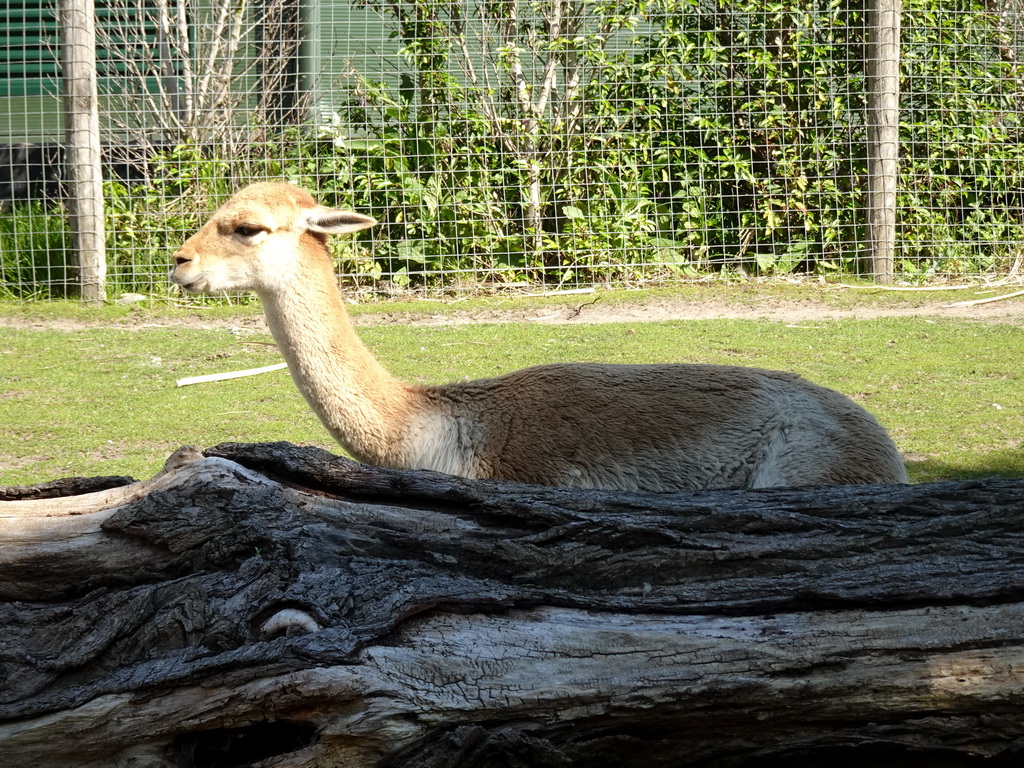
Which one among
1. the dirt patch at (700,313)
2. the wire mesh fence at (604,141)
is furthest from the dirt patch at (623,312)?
the wire mesh fence at (604,141)

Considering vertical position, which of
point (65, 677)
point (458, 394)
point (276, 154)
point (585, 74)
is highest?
point (585, 74)

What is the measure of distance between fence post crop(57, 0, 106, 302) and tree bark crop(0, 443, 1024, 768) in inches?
311

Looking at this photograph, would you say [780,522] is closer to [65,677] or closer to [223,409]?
[65,677]

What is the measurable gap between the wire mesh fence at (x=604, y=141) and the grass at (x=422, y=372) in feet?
4.80

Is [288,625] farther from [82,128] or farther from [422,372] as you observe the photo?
[82,128]

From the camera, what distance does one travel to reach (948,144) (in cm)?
1131

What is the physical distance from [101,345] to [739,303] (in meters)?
5.62

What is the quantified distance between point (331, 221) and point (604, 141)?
682 centimetres

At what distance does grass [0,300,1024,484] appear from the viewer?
6094 mm

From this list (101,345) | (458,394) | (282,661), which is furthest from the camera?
(101,345)

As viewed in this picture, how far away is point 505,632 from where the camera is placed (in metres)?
2.49

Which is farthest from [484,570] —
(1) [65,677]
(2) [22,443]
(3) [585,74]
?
(3) [585,74]

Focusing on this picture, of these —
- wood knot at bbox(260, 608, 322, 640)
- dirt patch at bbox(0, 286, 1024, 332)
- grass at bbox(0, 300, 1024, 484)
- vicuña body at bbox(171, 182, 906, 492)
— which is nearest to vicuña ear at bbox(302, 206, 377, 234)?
vicuña body at bbox(171, 182, 906, 492)

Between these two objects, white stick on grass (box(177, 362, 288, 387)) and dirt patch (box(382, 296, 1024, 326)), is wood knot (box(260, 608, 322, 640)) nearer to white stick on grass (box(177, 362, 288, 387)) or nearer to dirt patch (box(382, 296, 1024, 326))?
white stick on grass (box(177, 362, 288, 387))
